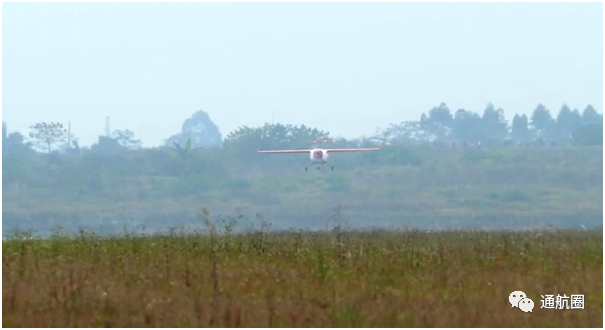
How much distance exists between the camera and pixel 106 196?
43.1 metres

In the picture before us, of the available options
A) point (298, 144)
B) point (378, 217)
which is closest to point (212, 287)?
point (378, 217)

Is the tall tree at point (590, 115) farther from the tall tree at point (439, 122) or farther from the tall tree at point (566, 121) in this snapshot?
the tall tree at point (439, 122)

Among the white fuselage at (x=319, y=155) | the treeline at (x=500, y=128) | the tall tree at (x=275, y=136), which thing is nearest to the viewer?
the white fuselage at (x=319, y=155)

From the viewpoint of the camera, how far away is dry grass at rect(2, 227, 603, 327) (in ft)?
31.4

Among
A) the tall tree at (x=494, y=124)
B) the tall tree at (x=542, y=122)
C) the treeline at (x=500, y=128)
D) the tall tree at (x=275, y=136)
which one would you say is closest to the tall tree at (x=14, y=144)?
the tall tree at (x=275, y=136)

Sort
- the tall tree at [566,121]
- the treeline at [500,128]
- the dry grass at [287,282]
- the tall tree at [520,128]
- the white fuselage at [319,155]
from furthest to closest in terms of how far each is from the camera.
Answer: the tall tree at [520,128] → the tall tree at [566,121] → the treeline at [500,128] → the white fuselage at [319,155] → the dry grass at [287,282]

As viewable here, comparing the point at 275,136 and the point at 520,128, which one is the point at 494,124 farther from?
the point at 275,136

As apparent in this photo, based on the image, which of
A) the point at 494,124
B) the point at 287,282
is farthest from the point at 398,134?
the point at 287,282

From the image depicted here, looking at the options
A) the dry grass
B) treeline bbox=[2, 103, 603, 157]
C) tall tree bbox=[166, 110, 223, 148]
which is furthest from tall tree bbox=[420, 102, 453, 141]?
the dry grass

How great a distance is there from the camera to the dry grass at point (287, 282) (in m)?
9.58

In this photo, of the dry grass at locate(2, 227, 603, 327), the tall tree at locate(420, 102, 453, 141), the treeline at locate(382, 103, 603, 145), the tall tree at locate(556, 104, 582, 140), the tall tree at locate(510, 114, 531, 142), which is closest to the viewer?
the dry grass at locate(2, 227, 603, 327)

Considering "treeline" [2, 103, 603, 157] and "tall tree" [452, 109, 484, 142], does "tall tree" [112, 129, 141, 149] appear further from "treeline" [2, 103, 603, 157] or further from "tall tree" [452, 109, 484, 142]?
"tall tree" [452, 109, 484, 142]

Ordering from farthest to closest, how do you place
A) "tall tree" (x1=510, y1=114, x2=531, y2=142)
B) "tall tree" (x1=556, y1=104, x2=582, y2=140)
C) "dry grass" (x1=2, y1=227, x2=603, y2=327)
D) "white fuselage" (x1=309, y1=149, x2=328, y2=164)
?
"tall tree" (x1=510, y1=114, x2=531, y2=142), "tall tree" (x1=556, y1=104, x2=582, y2=140), "white fuselage" (x1=309, y1=149, x2=328, y2=164), "dry grass" (x1=2, y1=227, x2=603, y2=327)

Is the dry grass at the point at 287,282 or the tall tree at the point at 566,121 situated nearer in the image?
the dry grass at the point at 287,282
